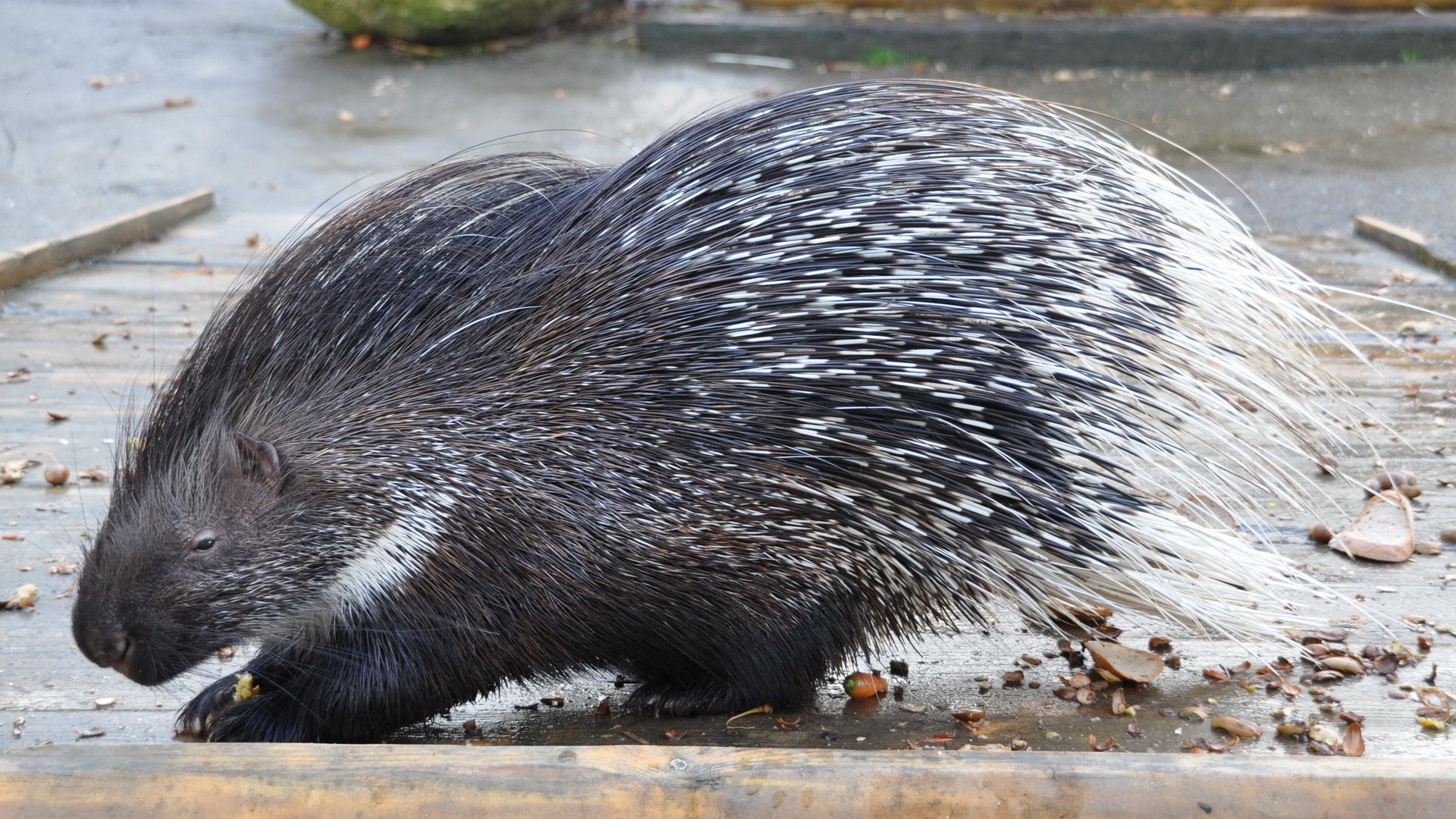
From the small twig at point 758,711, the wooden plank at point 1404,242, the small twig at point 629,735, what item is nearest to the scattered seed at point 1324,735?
the small twig at point 758,711

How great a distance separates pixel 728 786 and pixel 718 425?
61 cm

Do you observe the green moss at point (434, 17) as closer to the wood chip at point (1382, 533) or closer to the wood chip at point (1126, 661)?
the wood chip at point (1382, 533)

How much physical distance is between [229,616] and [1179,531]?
1557 millimetres

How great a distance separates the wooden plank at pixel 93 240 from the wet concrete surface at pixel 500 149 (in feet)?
0.27

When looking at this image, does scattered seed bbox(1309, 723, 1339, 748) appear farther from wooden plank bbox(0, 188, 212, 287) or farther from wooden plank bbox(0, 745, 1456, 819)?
wooden plank bbox(0, 188, 212, 287)

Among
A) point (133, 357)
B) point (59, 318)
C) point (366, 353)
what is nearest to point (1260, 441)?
point (366, 353)

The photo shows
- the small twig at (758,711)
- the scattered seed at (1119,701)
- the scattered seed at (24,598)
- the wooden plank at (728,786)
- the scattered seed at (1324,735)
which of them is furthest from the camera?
the scattered seed at (24,598)

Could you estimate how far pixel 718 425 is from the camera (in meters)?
2.04

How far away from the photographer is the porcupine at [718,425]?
2.00m

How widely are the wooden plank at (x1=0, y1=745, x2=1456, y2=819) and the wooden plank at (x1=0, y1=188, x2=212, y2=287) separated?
329 cm

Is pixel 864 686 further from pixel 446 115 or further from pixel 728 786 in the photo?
pixel 446 115

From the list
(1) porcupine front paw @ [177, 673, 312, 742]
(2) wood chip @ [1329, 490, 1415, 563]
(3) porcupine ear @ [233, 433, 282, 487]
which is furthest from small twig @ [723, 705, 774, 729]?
(2) wood chip @ [1329, 490, 1415, 563]

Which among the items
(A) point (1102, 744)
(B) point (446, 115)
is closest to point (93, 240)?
(B) point (446, 115)

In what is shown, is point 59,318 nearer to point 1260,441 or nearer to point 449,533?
point 449,533
